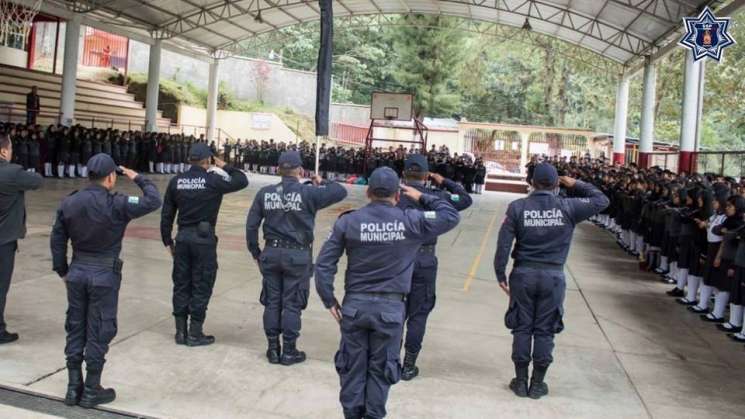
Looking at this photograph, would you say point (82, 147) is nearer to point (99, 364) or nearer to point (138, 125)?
point (138, 125)

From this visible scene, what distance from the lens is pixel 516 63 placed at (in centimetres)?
4628

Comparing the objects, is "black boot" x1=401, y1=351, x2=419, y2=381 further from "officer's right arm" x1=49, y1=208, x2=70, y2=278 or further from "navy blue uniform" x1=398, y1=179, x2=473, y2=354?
"officer's right arm" x1=49, y1=208, x2=70, y2=278

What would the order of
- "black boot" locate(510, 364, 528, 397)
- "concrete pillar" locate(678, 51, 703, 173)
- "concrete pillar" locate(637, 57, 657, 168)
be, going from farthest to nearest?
"concrete pillar" locate(637, 57, 657, 168) → "concrete pillar" locate(678, 51, 703, 173) → "black boot" locate(510, 364, 528, 397)

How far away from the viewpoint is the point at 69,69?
23031mm

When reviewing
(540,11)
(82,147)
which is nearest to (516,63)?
(540,11)

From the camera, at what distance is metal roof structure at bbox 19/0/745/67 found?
22.5m

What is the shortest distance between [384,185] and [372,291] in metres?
0.62

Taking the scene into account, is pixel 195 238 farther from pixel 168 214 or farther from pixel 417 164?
pixel 417 164

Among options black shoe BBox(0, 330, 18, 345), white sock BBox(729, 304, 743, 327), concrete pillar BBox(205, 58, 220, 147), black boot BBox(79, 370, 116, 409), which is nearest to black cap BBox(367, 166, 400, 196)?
black boot BBox(79, 370, 116, 409)

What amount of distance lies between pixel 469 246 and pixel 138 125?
22606 millimetres

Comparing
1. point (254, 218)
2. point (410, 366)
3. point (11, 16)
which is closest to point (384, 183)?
point (254, 218)

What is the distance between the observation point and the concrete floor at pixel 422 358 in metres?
4.71

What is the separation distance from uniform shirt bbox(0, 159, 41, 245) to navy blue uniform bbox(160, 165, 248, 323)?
1.11 meters

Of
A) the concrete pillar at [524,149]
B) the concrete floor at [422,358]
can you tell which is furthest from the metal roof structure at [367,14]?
the concrete floor at [422,358]
